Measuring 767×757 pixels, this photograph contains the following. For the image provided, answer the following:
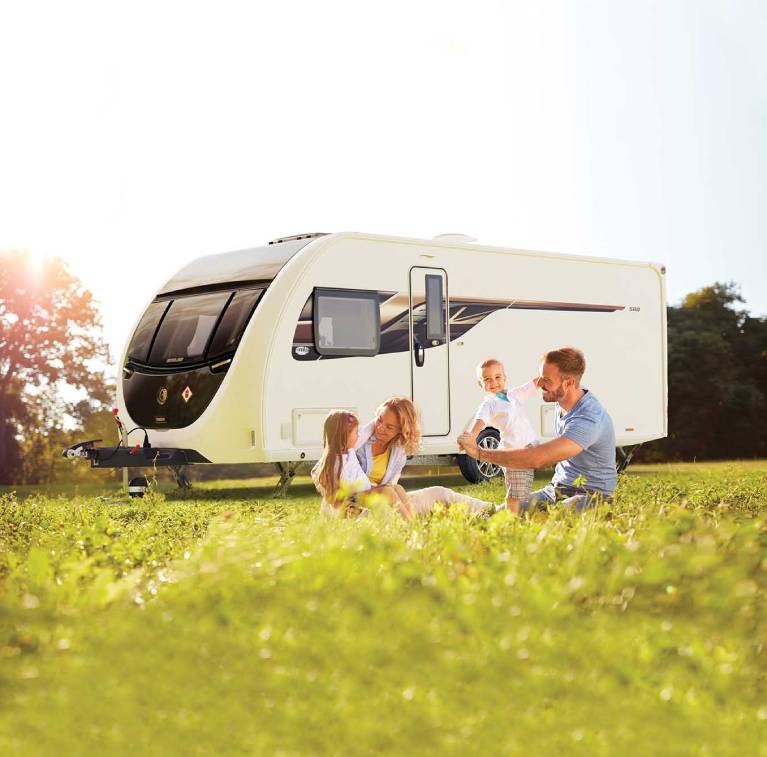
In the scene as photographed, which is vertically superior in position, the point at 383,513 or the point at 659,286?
the point at 659,286

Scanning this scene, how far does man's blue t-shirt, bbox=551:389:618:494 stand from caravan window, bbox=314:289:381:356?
194 inches

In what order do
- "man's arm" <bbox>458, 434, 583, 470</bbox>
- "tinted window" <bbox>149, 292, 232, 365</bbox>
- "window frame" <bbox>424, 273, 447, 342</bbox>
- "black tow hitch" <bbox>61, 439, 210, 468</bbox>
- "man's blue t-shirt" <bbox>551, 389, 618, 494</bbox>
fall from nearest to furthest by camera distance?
"man's arm" <bbox>458, 434, 583, 470</bbox>, "man's blue t-shirt" <bbox>551, 389, 618, 494</bbox>, "black tow hitch" <bbox>61, 439, 210, 468</bbox>, "tinted window" <bbox>149, 292, 232, 365</bbox>, "window frame" <bbox>424, 273, 447, 342</bbox>

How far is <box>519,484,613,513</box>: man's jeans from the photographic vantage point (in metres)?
7.12

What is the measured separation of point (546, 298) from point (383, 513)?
8421 mm

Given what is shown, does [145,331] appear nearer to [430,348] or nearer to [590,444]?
[430,348]

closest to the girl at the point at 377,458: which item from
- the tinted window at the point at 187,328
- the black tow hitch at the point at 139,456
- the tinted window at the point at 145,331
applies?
the black tow hitch at the point at 139,456

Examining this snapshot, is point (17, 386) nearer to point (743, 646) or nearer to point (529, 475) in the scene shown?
point (529, 475)

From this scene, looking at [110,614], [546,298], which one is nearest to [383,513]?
[110,614]

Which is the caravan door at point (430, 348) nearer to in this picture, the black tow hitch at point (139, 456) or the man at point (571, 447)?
the black tow hitch at point (139, 456)

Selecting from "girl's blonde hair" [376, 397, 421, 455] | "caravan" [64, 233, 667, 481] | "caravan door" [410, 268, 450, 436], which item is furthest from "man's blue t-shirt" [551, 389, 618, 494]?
"caravan door" [410, 268, 450, 436]

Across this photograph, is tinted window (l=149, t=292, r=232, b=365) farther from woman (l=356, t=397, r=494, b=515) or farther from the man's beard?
the man's beard

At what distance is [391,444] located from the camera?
8.10 metres

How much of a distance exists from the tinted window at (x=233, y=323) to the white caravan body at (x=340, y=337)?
0.02 meters

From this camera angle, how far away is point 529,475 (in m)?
8.41
